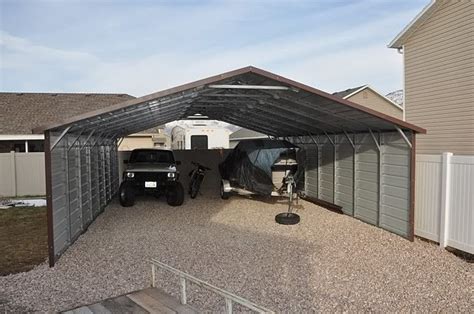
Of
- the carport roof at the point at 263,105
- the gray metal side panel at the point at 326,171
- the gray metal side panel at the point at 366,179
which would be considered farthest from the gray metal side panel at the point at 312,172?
the gray metal side panel at the point at 366,179

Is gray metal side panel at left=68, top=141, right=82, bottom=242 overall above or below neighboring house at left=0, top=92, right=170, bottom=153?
below

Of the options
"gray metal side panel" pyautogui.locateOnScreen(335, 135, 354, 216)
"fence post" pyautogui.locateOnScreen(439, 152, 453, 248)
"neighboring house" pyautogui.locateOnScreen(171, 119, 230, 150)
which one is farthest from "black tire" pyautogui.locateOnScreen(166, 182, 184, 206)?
"neighboring house" pyautogui.locateOnScreen(171, 119, 230, 150)

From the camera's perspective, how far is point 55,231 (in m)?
6.55

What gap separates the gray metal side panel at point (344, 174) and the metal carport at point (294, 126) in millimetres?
26

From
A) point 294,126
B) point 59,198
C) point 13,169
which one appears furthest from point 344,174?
point 13,169

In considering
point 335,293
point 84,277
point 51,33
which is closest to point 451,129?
point 335,293

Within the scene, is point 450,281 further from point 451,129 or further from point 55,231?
point 451,129

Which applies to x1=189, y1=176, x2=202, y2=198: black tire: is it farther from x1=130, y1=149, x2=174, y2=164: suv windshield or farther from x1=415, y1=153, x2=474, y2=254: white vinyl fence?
x1=415, y1=153, x2=474, y2=254: white vinyl fence

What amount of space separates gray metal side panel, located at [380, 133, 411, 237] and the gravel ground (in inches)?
13.6

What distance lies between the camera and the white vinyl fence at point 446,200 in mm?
6547

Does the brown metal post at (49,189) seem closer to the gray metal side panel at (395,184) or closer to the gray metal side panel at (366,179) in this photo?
the gray metal side panel at (395,184)

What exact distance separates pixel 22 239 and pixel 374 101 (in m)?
24.2

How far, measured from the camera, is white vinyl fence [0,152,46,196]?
1658 cm

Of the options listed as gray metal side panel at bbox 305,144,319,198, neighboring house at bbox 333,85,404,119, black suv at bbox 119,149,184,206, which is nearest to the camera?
black suv at bbox 119,149,184,206
